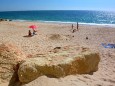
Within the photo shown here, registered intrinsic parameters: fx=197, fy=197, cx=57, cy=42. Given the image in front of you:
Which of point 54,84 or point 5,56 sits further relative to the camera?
point 5,56

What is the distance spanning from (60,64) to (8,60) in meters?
1.60

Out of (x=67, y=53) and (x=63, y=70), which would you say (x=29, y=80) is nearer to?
(x=63, y=70)

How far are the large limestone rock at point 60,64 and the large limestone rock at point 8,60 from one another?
18.1 inches

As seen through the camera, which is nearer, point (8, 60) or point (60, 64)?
point (60, 64)

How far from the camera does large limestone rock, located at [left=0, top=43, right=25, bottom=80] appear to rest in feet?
18.5

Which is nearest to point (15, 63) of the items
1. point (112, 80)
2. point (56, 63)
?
point (56, 63)

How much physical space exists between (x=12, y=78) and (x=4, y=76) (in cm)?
23

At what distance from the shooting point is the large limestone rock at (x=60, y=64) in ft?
17.1

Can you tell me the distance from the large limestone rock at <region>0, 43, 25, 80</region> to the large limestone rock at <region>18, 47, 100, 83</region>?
1.50ft

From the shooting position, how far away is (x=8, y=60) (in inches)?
230

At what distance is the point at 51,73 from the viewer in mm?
5320

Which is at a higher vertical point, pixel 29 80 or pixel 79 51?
pixel 79 51

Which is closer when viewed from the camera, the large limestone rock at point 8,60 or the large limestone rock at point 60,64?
the large limestone rock at point 60,64

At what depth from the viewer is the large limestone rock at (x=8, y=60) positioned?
565 centimetres
